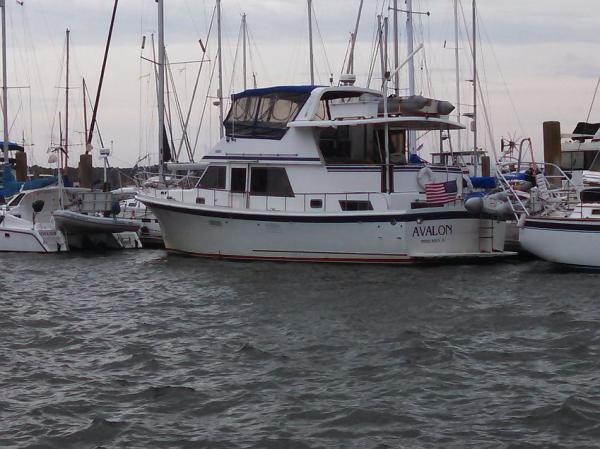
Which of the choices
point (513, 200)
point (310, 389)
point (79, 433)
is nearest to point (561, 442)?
point (310, 389)

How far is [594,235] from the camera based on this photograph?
1759 cm

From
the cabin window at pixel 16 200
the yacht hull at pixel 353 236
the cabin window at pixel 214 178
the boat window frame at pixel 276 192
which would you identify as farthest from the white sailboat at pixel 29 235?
the boat window frame at pixel 276 192

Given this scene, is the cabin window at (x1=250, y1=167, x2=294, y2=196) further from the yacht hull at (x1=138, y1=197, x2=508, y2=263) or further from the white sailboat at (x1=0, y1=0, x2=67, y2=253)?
the white sailboat at (x1=0, y1=0, x2=67, y2=253)

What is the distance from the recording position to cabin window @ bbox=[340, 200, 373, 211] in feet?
66.6

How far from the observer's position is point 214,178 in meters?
22.2

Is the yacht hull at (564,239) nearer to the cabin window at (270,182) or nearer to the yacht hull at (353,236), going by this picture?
the yacht hull at (353,236)

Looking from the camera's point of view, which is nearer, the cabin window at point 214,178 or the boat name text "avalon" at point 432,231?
the boat name text "avalon" at point 432,231

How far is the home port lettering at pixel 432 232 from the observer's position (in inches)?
768

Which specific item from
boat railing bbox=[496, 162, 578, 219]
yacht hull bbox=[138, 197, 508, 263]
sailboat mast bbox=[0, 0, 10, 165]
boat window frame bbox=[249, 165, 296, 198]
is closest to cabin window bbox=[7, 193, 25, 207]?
sailboat mast bbox=[0, 0, 10, 165]

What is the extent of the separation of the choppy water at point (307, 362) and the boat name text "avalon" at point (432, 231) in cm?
125

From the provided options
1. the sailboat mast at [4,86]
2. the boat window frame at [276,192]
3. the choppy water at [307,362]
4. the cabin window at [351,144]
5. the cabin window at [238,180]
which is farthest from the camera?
the sailboat mast at [4,86]

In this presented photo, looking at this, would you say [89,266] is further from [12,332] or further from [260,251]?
[12,332]

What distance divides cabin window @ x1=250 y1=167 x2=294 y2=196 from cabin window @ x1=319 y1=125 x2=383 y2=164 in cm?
118

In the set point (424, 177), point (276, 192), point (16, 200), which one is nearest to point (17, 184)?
point (16, 200)
